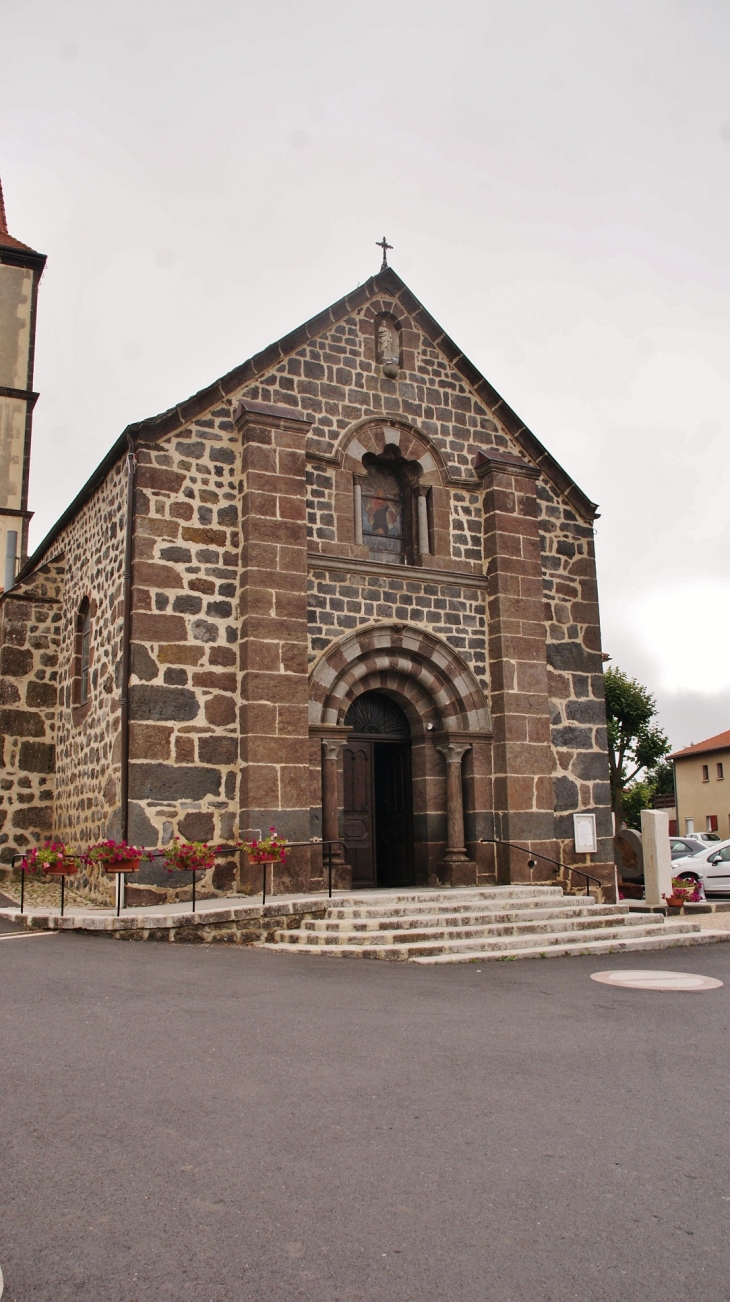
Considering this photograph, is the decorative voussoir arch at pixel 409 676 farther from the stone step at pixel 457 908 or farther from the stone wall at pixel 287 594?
the stone step at pixel 457 908

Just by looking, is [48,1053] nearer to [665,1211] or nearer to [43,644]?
[665,1211]

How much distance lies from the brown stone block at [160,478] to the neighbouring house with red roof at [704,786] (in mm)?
37044

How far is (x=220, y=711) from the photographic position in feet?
42.3

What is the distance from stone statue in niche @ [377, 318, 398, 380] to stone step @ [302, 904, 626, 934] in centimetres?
806

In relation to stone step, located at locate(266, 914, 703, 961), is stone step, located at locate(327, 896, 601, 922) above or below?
above

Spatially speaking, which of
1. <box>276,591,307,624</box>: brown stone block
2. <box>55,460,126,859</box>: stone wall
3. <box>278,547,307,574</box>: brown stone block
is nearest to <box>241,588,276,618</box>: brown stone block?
<box>276,591,307,624</box>: brown stone block

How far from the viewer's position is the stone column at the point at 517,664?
14.5 metres

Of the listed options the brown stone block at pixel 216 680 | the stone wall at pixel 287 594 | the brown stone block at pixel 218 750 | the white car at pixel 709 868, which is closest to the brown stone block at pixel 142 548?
the stone wall at pixel 287 594

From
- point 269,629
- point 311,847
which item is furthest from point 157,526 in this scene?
point 311,847

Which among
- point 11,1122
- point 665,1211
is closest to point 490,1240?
point 665,1211

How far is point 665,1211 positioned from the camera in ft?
12.7

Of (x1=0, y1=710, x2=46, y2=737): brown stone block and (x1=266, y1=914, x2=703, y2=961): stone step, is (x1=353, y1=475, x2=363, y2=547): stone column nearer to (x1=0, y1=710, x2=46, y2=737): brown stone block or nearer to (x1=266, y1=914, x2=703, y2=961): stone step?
(x1=266, y1=914, x2=703, y2=961): stone step

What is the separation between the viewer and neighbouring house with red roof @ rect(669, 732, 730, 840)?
150ft

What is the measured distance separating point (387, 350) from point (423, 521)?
8.87 ft
